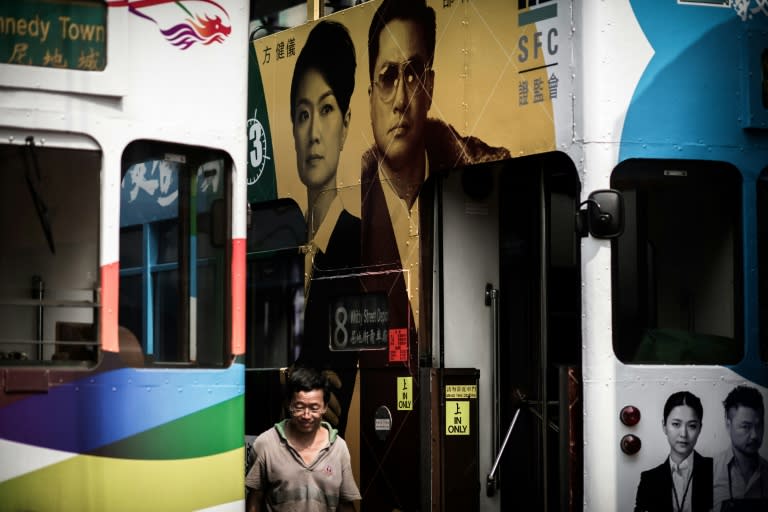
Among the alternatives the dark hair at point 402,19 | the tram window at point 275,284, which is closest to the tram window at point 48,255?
the dark hair at point 402,19

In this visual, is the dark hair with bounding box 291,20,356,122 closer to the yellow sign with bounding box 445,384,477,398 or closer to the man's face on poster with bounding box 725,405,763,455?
the yellow sign with bounding box 445,384,477,398

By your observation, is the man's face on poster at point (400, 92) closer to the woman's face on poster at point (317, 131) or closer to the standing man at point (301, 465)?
the woman's face on poster at point (317, 131)

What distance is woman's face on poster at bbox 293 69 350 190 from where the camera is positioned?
10258 millimetres

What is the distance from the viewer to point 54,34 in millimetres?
6711

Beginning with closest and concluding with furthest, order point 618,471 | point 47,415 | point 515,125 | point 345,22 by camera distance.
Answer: point 47,415 → point 618,471 → point 515,125 → point 345,22

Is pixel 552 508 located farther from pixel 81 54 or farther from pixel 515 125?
pixel 81 54

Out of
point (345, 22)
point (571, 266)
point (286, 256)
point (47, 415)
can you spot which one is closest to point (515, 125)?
point (571, 266)

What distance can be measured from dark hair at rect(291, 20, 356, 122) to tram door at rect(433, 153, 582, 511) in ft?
4.02

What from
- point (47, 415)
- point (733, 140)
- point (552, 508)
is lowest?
point (552, 508)

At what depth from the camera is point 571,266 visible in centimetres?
884

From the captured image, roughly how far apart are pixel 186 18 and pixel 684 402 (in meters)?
3.36

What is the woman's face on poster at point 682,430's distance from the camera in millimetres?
8156

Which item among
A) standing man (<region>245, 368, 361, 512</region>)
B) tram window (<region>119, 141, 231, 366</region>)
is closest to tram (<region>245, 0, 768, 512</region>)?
standing man (<region>245, 368, 361, 512</region>)

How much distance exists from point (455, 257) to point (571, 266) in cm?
83
